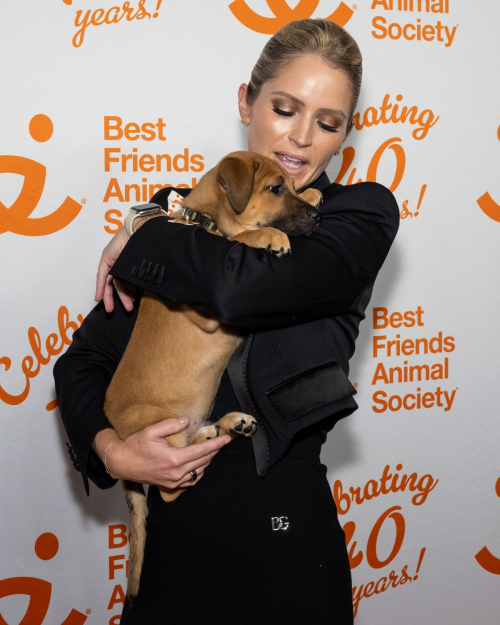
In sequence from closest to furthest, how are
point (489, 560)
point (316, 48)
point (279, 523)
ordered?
1. point (279, 523)
2. point (316, 48)
3. point (489, 560)

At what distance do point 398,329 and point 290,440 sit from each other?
1.74m

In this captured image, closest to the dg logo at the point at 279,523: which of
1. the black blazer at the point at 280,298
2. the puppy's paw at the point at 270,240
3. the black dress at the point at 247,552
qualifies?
the black dress at the point at 247,552

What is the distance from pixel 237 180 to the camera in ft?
6.03

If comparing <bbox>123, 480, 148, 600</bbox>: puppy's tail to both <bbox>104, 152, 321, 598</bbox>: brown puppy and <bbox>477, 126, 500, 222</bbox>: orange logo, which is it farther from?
<bbox>477, 126, 500, 222</bbox>: orange logo

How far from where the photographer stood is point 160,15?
2.67m

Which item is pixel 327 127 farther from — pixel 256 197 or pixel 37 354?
pixel 37 354

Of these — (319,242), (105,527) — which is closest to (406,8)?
(319,242)

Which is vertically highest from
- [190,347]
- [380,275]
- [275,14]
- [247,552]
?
[275,14]

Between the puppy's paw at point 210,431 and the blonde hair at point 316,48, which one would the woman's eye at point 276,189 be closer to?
the blonde hair at point 316,48

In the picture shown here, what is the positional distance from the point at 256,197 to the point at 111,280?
0.49 m

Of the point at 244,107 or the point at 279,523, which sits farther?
the point at 244,107

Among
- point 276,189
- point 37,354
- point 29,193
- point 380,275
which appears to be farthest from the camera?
point 380,275

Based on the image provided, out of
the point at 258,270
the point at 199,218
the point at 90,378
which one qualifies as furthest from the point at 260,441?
the point at 199,218

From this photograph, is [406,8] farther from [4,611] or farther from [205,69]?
[4,611]
